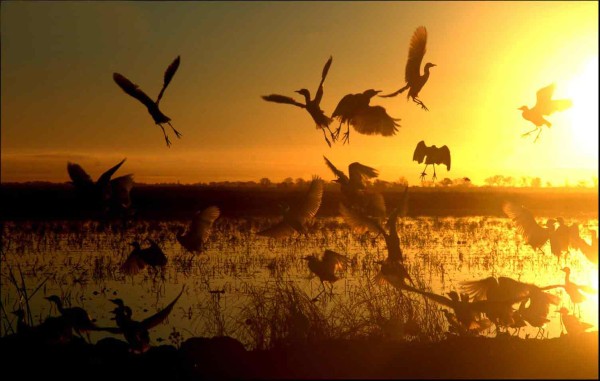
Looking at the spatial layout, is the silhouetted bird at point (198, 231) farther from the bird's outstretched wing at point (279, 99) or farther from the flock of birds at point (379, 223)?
the bird's outstretched wing at point (279, 99)

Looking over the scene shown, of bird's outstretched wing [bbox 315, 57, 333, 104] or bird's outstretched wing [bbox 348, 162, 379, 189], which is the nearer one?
bird's outstretched wing [bbox 315, 57, 333, 104]

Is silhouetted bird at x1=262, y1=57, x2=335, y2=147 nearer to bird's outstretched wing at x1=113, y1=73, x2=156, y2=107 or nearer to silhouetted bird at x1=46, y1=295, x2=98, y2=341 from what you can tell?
bird's outstretched wing at x1=113, y1=73, x2=156, y2=107

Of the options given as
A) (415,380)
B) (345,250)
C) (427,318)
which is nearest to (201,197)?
(345,250)

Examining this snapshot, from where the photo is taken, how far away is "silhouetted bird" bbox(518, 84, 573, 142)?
828 cm

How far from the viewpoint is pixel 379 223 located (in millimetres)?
7992

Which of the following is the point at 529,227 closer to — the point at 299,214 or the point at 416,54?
the point at 416,54

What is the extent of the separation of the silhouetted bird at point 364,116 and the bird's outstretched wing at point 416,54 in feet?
1.69

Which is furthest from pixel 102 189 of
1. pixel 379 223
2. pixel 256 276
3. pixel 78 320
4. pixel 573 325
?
pixel 573 325

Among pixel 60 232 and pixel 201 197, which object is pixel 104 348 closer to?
pixel 60 232

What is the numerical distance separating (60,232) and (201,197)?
19.0 m

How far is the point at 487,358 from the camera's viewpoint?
657 cm

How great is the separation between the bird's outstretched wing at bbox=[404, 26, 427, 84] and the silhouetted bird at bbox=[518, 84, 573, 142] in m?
1.36

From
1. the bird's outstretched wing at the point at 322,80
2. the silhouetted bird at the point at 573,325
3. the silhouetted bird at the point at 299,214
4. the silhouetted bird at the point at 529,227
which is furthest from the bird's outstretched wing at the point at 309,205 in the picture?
the silhouetted bird at the point at 573,325

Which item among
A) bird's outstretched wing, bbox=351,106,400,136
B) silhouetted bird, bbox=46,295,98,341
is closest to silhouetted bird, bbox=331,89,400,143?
bird's outstretched wing, bbox=351,106,400,136
